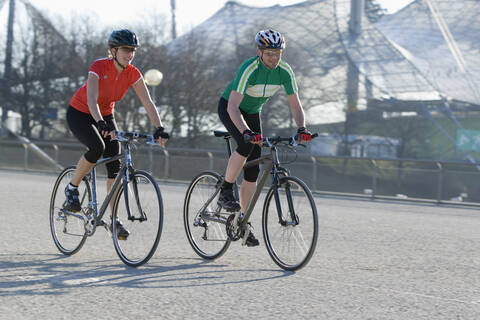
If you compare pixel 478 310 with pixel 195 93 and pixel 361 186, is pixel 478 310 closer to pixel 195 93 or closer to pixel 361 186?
pixel 361 186

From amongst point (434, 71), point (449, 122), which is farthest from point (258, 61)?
point (434, 71)

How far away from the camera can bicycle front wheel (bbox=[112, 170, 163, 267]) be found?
5.73 metres

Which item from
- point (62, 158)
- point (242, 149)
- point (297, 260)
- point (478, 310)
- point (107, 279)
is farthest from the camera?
point (62, 158)

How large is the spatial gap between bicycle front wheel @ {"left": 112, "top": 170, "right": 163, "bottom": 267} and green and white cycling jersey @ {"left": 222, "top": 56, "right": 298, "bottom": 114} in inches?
39.2

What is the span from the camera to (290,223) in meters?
5.65

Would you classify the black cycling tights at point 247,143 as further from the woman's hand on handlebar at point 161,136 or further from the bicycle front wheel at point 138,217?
the bicycle front wheel at point 138,217

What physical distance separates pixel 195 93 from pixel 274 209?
35761 mm

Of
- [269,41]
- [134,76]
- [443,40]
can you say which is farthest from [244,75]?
[443,40]

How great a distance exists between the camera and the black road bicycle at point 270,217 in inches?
220

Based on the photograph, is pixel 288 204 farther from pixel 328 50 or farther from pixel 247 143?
pixel 328 50

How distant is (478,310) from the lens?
454 cm

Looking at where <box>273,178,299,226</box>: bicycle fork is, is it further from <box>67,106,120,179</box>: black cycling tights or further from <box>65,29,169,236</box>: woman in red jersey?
<box>67,106,120,179</box>: black cycling tights

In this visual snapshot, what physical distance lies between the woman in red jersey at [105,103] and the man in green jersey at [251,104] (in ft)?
1.89

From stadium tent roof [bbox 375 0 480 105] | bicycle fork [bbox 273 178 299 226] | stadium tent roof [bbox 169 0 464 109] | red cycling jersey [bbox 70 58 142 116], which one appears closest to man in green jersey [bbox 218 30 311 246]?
bicycle fork [bbox 273 178 299 226]
